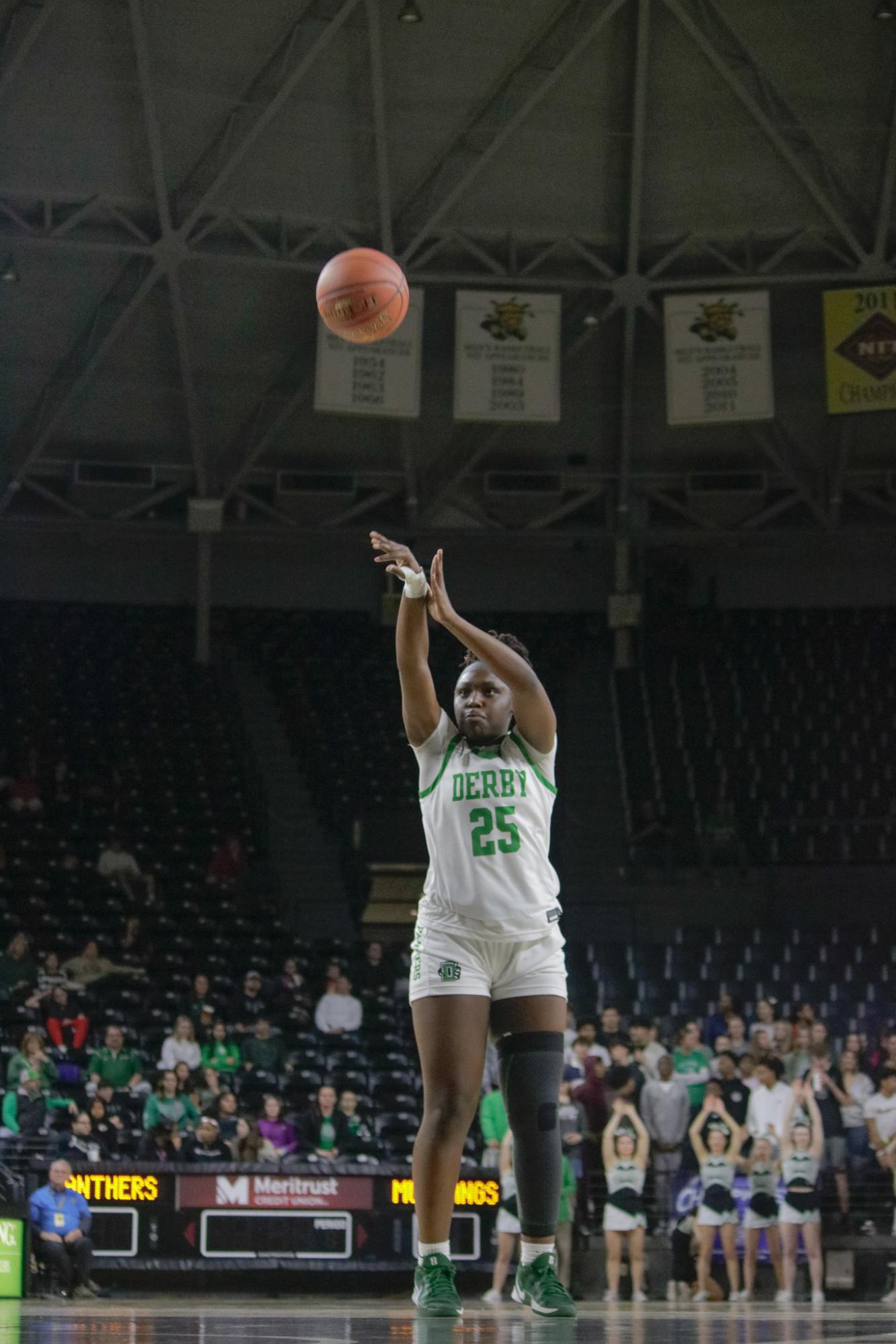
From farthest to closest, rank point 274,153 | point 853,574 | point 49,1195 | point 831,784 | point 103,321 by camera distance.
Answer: point 853,574, point 831,784, point 103,321, point 274,153, point 49,1195

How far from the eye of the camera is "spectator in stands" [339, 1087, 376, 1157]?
1764 centimetres

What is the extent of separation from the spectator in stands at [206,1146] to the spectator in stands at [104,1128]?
778 millimetres

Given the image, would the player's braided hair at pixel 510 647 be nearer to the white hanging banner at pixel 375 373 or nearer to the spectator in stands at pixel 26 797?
the white hanging banner at pixel 375 373

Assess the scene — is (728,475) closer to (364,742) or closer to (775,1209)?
(364,742)

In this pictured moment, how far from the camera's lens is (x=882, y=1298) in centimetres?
1636

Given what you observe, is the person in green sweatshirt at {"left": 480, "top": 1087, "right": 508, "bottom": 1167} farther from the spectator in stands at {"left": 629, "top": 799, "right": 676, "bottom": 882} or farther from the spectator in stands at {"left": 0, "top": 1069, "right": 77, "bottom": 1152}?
the spectator in stands at {"left": 629, "top": 799, "right": 676, "bottom": 882}

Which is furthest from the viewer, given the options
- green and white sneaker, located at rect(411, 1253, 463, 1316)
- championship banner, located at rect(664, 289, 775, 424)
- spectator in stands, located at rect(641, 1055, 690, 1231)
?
championship banner, located at rect(664, 289, 775, 424)

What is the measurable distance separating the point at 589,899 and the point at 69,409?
35.4 feet

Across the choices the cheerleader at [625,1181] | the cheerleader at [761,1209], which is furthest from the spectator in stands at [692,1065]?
the cheerleader at [625,1181]

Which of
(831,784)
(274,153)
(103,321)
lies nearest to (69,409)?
(103,321)

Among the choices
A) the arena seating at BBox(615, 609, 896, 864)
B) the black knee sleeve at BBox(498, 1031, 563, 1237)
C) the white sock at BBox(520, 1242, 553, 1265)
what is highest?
the arena seating at BBox(615, 609, 896, 864)

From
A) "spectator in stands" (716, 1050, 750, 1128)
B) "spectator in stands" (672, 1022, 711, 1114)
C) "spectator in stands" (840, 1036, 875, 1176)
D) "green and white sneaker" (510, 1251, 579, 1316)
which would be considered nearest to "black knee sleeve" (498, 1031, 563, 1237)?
"green and white sneaker" (510, 1251, 579, 1316)

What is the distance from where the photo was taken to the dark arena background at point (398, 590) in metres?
17.4

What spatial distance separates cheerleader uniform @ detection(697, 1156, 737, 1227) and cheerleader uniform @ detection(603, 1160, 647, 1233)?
0.56m
